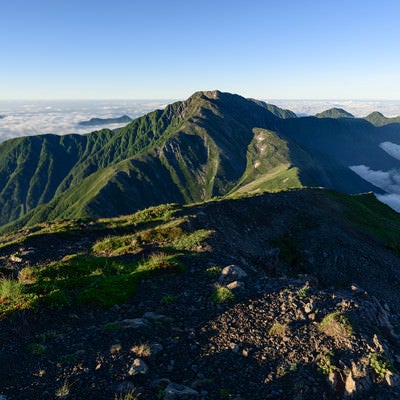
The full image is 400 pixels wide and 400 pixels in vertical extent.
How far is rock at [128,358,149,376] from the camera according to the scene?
416 inches

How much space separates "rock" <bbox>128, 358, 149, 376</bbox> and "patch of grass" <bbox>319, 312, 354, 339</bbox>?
277 inches

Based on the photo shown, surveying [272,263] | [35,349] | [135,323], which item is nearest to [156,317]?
[135,323]

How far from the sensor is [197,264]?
19312 millimetres

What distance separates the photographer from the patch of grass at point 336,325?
12632mm

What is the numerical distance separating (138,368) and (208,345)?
2898 mm

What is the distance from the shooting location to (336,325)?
12.9m

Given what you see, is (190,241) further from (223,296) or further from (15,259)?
(15,259)

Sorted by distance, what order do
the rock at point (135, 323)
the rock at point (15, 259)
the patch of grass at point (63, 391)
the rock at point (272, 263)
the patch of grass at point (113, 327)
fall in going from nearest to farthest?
the patch of grass at point (63, 391) → the patch of grass at point (113, 327) → the rock at point (135, 323) → the rock at point (15, 259) → the rock at point (272, 263)

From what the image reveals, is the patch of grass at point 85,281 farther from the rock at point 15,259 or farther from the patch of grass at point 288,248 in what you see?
the patch of grass at point 288,248

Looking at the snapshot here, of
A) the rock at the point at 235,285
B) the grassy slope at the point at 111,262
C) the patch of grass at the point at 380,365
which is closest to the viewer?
the patch of grass at the point at 380,365

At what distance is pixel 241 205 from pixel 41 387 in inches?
1338

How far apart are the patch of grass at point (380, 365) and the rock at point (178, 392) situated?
6234 mm

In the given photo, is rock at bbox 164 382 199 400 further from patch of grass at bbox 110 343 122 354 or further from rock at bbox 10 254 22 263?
rock at bbox 10 254 22 263

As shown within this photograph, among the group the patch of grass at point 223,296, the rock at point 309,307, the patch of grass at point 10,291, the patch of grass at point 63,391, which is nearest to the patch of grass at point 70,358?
the patch of grass at point 63,391
